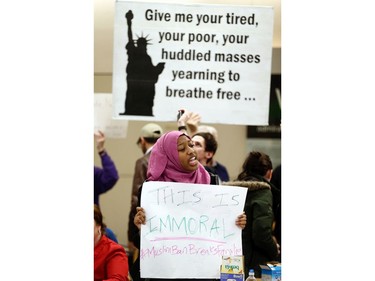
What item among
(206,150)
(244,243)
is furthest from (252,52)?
(206,150)

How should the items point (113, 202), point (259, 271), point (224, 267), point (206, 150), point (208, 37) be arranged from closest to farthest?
point (224, 267) → point (208, 37) → point (259, 271) → point (206, 150) → point (113, 202)

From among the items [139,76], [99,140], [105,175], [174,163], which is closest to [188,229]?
[174,163]

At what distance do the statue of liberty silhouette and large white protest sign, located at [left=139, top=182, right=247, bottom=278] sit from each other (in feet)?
1.55

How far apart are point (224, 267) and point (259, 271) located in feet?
1.99

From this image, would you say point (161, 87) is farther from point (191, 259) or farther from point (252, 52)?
point (191, 259)

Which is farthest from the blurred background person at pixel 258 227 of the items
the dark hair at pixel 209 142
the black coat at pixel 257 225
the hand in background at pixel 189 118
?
the dark hair at pixel 209 142

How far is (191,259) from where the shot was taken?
3725 millimetres

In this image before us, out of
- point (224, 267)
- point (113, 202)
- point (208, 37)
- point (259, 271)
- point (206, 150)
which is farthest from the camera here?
point (113, 202)

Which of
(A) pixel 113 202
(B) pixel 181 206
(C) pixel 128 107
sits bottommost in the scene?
(A) pixel 113 202

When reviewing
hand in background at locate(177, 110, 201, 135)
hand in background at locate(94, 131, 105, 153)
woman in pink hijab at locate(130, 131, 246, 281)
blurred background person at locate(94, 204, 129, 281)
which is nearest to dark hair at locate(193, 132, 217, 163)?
hand in background at locate(94, 131, 105, 153)

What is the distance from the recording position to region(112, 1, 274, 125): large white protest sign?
3928mm

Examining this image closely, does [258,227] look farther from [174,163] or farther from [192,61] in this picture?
[192,61]

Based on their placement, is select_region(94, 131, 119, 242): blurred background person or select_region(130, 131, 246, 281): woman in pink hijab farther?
select_region(94, 131, 119, 242): blurred background person

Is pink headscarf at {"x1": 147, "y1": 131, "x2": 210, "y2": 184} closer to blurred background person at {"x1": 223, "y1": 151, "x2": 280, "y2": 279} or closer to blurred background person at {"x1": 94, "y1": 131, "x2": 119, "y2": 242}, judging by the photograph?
blurred background person at {"x1": 223, "y1": 151, "x2": 280, "y2": 279}
